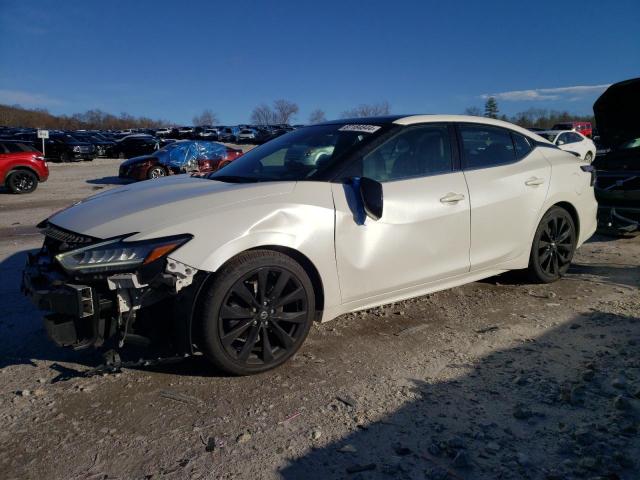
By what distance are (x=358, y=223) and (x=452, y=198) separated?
931 mm

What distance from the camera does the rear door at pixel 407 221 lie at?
11.6ft

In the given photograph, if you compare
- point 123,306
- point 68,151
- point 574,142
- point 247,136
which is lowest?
point 123,306

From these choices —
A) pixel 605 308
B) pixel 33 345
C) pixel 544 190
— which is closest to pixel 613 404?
pixel 605 308

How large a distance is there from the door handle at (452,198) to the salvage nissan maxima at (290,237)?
1 cm

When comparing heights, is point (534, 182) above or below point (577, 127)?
below

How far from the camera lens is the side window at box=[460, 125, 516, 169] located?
434 centimetres

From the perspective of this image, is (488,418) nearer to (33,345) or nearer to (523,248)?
(523,248)

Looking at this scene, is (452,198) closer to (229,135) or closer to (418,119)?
(418,119)

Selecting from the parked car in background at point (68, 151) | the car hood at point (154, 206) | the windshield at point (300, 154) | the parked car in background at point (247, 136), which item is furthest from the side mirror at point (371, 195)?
the parked car in background at point (247, 136)

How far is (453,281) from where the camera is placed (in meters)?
4.18

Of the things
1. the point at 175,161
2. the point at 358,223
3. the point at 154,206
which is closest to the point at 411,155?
the point at 358,223

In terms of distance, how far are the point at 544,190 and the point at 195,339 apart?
11.1 ft

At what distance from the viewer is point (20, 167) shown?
1479 cm

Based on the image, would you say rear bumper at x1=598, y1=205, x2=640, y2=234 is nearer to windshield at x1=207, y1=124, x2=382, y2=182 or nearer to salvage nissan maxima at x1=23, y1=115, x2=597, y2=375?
salvage nissan maxima at x1=23, y1=115, x2=597, y2=375
